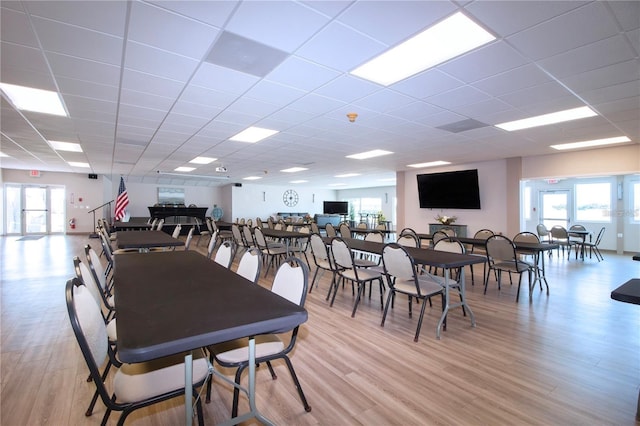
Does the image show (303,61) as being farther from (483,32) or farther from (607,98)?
(607,98)

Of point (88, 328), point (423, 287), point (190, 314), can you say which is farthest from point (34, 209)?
point (423, 287)

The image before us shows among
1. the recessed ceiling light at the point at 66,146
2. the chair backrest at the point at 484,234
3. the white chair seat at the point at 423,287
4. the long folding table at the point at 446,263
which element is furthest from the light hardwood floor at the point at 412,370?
the recessed ceiling light at the point at 66,146

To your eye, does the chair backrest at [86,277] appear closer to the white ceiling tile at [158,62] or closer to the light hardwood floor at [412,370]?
the light hardwood floor at [412,370]

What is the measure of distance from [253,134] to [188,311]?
173 inches

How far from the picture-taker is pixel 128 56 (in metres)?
2.62

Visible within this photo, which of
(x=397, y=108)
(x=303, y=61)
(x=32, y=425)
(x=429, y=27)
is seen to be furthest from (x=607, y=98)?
(x=32, y=425)

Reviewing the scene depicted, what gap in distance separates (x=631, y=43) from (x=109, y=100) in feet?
17.2

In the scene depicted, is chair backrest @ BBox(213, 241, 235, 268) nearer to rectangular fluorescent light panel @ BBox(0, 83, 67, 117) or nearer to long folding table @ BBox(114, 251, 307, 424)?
long folding table @ BBox(114, 251, 307, 424)

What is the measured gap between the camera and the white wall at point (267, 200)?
1600 cm

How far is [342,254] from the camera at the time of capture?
389 centimetres

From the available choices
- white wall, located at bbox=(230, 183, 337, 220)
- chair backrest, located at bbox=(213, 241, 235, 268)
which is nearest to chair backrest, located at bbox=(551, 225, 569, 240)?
chair backrest, located at bbox=(213, 241, 235, 268)

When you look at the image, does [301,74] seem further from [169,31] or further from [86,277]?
[86,277]

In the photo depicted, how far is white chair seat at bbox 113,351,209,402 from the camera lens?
4.51 ft

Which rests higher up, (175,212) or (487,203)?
(487,203)
